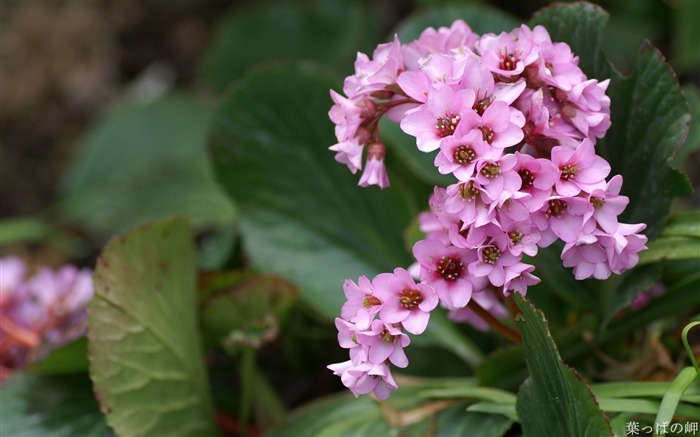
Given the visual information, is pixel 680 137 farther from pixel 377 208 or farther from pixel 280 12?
pixel 280 12

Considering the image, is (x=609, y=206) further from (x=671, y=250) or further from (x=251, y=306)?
(x=251, y=306)

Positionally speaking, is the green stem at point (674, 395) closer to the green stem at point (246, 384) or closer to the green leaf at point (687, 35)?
the green stem at point (246, 384)

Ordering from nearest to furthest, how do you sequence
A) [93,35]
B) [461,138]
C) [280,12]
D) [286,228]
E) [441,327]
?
[461,138] → [441,327] → [286,228] → [280,12] → [93,35]

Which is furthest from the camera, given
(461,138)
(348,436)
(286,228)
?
(286,228)

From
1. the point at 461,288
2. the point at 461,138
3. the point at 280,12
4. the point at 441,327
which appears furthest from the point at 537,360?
the point at 280,12

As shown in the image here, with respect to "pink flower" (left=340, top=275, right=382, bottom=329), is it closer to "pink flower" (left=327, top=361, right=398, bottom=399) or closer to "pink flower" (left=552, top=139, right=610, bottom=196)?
"pink flower" (left=327, top=361, right=398, bottom=399)

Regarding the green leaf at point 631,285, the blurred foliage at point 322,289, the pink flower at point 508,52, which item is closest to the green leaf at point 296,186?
the blurred foliage at point 322,289
